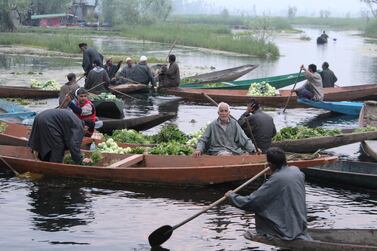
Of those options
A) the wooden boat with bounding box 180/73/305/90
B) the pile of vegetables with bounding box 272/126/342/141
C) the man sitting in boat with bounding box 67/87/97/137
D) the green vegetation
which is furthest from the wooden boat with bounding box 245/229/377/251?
the green vegetation

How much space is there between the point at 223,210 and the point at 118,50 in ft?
105

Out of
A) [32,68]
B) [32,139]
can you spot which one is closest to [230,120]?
[32,139]

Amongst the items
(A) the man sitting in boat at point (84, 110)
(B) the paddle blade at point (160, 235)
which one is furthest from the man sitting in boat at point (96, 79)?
(B) the paddle blade at point (160, 235)

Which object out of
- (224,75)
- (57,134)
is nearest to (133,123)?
(57,134)

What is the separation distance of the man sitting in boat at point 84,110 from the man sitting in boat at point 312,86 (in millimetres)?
7253

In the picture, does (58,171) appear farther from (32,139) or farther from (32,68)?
(32,68)

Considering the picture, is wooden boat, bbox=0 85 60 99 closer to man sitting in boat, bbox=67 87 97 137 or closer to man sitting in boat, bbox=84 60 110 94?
man sitting in boat, bbox=84 60 110 94

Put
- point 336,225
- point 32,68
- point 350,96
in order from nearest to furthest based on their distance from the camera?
1. point 336,225
2. point 350,96
3. point 32,68

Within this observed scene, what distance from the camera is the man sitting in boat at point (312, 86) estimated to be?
18.4 meters

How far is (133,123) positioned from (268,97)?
647cm

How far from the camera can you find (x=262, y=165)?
34.1ft

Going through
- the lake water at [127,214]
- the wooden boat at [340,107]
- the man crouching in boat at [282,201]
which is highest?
the man crouching in boat at [282,201]

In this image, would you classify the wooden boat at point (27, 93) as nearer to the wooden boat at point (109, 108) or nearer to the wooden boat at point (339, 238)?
the wooden boat at point (109, 108)

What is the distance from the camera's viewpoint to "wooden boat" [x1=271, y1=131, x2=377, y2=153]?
13117 mm
